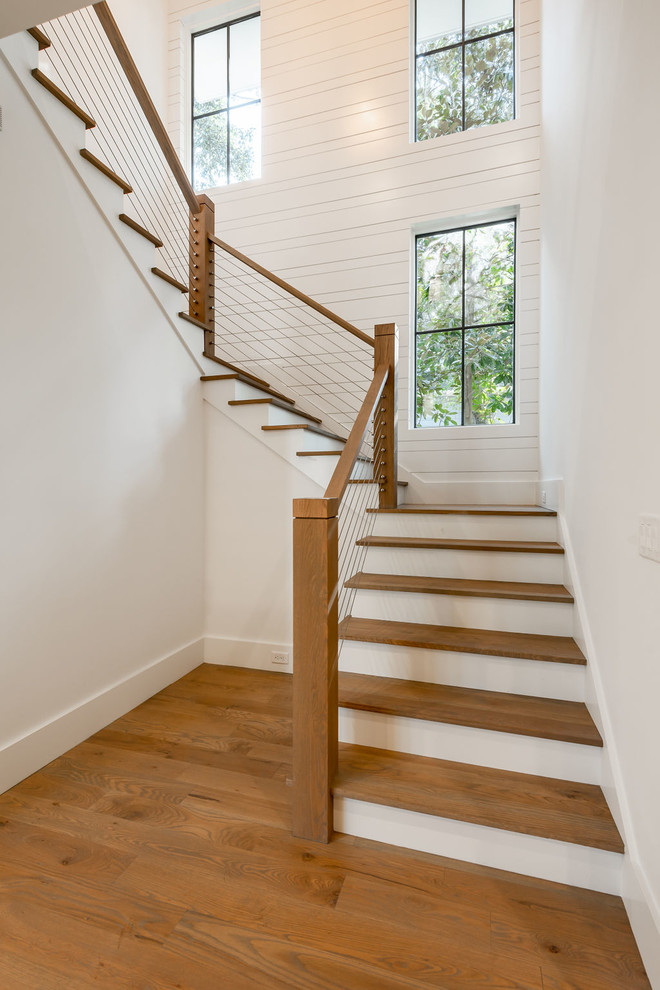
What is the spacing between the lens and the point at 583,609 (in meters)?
1.87

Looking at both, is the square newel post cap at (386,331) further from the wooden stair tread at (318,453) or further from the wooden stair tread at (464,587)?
the wooden stair tread at (464,587)

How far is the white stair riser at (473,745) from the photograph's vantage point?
1.59 meters

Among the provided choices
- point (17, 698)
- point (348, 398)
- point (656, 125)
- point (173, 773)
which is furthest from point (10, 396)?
point (348, 398)

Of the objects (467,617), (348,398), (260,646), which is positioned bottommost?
(260,646)

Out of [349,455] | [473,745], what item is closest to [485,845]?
[473,745]

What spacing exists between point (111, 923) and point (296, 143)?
500 cm

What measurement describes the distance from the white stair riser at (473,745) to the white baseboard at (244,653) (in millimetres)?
1116

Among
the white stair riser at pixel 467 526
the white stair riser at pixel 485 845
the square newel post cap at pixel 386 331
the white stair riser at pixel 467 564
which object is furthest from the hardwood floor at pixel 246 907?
the square newel post cap at pixel 386 331

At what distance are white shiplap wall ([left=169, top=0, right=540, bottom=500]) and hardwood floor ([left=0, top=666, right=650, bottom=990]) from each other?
8.80 feet

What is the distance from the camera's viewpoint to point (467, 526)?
2.65m

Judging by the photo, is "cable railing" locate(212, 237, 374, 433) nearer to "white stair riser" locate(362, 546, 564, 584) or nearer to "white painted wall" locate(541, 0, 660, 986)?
"white stair riser" locate(362, 546, 564, 584)

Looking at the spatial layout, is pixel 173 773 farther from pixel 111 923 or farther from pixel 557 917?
pixel 557 917

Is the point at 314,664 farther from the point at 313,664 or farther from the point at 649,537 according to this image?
the point at 649,537

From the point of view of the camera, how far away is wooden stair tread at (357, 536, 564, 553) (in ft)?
7.57
